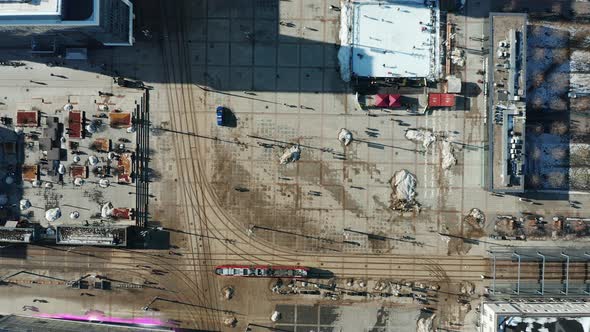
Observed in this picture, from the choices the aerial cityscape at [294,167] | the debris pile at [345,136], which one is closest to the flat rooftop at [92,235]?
the aerial cityscape at [294,167]

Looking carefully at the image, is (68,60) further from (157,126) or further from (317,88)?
(317,88)

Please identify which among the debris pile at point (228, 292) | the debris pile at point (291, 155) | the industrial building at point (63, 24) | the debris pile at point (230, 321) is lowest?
the debris pile at point (230, 321)

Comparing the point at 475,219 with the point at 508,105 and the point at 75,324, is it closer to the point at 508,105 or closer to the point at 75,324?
the point at 508,105

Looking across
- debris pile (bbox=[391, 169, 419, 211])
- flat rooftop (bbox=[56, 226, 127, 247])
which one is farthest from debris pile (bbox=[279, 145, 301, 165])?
flat rooftop (bbox=[56, 226, 127, 247])

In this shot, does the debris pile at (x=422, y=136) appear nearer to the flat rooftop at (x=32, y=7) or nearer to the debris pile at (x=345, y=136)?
the debris pile at (x=345, y=136)

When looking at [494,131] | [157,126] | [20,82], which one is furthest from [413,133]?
[20,82]

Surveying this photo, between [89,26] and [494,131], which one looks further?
[494,131]

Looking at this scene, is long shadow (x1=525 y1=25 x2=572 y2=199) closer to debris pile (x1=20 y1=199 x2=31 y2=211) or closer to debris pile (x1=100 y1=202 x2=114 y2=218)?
debris pile (x1=100 y1=202 x2=114 y2=218)

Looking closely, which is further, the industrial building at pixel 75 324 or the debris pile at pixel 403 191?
the debris pile at pixel 403 191
